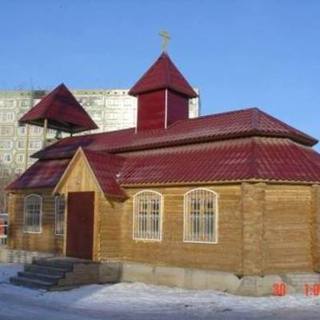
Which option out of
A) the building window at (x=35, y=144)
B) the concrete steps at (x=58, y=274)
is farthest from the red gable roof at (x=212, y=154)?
the building window at (x=35, y=144)

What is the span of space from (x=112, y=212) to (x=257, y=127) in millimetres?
5826

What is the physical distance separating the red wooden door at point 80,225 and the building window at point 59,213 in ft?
4.76

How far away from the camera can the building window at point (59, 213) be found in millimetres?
21872

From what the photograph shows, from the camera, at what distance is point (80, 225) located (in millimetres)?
19844

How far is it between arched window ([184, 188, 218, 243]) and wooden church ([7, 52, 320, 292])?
0.11ft

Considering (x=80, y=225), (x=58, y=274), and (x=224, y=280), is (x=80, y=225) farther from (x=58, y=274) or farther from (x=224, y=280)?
(x=224, y=280)

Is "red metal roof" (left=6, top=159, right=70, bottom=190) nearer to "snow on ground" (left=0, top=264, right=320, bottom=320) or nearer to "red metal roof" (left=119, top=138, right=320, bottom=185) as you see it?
"red metal roof" (left=119, top=138, right=320, bottom=185)

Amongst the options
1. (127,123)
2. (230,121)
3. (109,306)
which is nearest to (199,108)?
(127,123)

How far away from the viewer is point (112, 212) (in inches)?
768

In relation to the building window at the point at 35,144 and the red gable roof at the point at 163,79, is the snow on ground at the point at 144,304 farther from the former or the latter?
the building window at the point at 35,144

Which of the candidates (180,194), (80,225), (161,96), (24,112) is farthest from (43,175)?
(24,112)

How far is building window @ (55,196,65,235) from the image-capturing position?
71.8 ft

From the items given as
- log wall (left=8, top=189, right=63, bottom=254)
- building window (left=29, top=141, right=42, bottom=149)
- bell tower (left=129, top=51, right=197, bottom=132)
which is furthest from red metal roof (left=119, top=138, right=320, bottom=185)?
building window (left=29, top=141, right=42, bottom=149)

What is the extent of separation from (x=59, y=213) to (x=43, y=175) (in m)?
2.63
